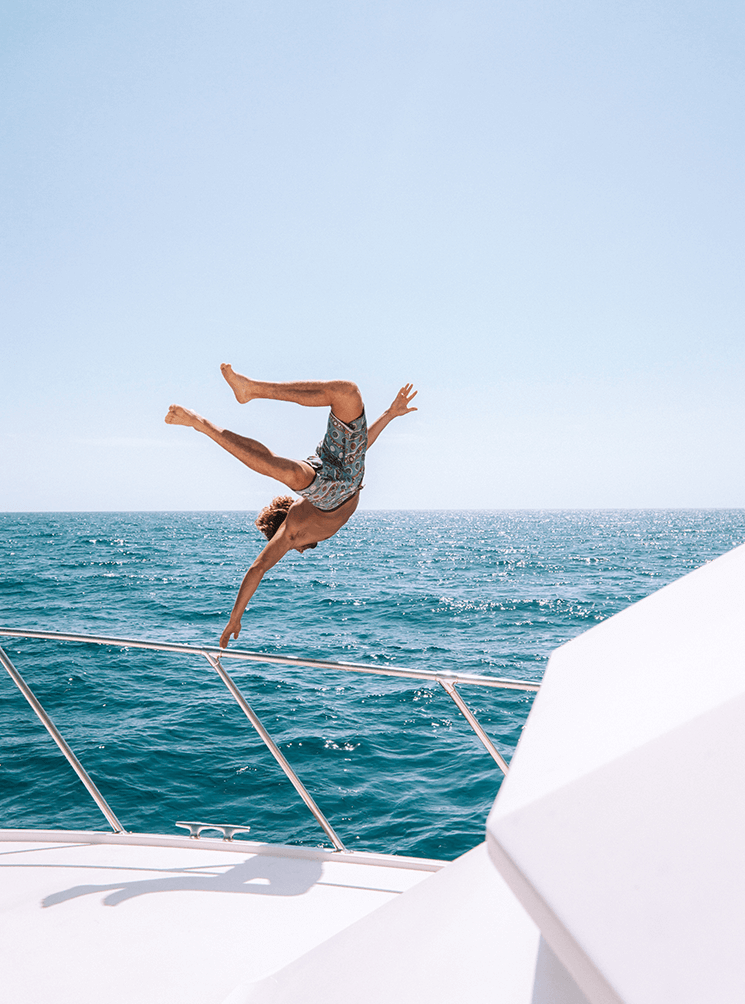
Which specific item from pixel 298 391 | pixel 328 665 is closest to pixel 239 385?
pixel 298 391

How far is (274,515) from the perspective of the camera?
3.47 meters

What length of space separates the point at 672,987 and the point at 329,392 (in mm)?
2491

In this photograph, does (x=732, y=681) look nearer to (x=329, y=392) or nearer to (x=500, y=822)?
(x=500, y=822)

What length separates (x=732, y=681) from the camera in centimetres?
70

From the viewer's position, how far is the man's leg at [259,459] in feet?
9.67

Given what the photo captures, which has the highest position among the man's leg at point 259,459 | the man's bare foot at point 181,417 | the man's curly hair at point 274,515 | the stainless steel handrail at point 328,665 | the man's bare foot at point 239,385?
the man's bare foot at point 239,385

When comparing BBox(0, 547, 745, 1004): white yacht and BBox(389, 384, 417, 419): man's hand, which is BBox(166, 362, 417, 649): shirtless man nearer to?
BBox(389, 384, 417, 419): man's hand

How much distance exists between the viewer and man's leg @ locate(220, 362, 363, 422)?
2.74 meters

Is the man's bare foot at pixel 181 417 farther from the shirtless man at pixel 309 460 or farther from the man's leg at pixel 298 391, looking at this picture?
the man's leg at pixel 298 391

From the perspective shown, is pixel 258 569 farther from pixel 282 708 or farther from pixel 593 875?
pixel 282 708

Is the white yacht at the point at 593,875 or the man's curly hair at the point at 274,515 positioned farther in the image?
the man's curly hair at the point at 274,515

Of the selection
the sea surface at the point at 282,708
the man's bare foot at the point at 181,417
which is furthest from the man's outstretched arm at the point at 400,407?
the sea surface at the point at 282,708

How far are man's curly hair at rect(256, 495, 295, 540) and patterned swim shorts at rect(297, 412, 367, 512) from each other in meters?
0.34

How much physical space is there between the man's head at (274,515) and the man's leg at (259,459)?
332mm
